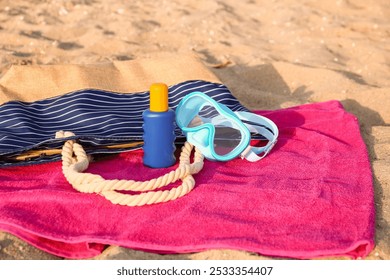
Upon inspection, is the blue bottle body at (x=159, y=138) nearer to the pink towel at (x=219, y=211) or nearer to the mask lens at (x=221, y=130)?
the pink towel at (x=219, y=211)

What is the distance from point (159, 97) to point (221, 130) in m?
0.32

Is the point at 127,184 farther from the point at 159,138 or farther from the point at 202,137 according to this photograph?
the point at 202,137

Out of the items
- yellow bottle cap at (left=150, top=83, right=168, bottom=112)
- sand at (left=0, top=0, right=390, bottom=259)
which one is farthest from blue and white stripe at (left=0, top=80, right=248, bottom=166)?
sand at (left=0, top=0, right=390, bottom=259)

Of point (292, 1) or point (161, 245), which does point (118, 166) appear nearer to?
point (161, 245)

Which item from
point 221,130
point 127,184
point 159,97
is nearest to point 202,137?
point 221,130

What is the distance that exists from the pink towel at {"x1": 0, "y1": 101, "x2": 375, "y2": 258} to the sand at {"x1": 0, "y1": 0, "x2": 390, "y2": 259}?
0.31 metres

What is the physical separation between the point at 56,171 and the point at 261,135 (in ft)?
2.58

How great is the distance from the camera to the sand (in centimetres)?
281

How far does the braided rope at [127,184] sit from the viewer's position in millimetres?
1562

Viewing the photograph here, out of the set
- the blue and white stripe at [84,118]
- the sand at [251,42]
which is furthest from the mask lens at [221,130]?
the sand at [251,42]

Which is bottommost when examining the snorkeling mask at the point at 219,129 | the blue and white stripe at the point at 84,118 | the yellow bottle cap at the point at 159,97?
the blue and white stripe at the point at 84,118

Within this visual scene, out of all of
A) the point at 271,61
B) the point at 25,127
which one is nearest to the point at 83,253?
the point at 25,127

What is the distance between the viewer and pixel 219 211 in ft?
5.09

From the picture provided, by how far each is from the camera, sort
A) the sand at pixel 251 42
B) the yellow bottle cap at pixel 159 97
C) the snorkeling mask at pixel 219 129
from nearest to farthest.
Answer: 1. the yellow bottle cap at pixel 159 97
2. the snorkeling mask at pixel 219 129
3. the sand at pixel 251 42
